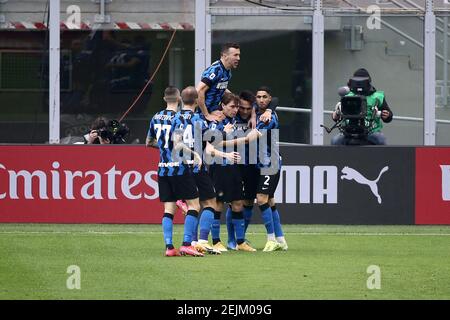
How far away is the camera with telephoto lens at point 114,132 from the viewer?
19.2 m

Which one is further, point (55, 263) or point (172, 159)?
point (172, 159)

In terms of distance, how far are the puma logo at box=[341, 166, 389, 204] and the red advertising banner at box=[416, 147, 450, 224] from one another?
0.55 m

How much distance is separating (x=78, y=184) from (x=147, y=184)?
40.6 inches

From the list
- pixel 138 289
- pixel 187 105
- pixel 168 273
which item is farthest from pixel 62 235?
pixel 138 289

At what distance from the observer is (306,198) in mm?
18625

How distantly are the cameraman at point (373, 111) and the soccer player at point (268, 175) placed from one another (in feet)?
12.5

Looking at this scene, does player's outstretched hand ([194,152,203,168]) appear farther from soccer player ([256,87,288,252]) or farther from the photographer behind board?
the photographer behind board

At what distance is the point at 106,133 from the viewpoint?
1919 centimetres

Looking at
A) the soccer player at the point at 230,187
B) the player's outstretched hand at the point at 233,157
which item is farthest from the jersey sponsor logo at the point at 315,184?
the player's outstretched hand at the point at 233,157

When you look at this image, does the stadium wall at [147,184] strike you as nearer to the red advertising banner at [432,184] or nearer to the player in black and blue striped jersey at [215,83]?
the red advertising banner at [432,184]

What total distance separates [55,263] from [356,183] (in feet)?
22.3

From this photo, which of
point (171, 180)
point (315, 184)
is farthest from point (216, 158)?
point (315, 184)

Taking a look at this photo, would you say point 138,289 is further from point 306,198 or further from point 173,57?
point 173,57

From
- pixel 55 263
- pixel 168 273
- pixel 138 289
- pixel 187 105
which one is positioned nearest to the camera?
pixel 138 289
